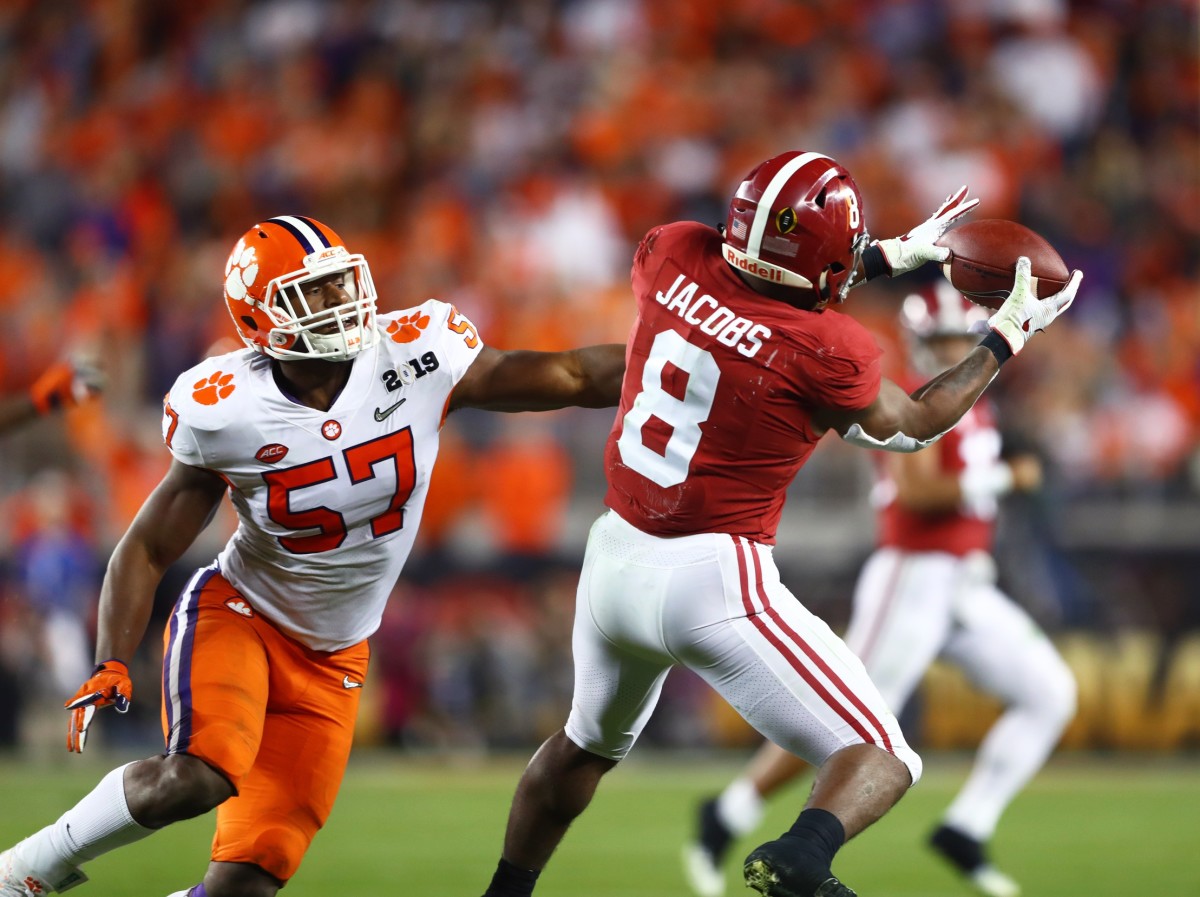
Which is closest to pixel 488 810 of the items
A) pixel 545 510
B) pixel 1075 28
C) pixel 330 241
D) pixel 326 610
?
pixel 545 510

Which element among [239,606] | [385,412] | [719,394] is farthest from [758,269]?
[239,606]

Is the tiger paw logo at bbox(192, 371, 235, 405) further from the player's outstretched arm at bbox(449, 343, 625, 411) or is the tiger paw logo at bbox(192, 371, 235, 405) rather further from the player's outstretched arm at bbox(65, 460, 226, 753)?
the player's outstretched arm at bbox(449, 343, 625, 411)

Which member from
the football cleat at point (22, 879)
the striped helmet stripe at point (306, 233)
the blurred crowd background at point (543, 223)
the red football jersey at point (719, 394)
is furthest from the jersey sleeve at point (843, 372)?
the blurred crowd background at point (543, 223)

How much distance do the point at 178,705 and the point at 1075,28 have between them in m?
10.7

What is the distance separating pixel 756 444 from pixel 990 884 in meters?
2.70

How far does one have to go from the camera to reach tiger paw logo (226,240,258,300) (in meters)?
4.15

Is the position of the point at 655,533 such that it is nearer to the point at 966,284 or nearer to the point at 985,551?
the point at 966,284

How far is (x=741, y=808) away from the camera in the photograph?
618 cm

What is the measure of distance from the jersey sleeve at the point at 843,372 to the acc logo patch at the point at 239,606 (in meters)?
1.52

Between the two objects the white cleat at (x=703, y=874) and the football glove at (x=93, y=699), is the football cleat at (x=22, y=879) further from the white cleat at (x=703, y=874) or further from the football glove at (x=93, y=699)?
the white cleat at (x=703, y=874)

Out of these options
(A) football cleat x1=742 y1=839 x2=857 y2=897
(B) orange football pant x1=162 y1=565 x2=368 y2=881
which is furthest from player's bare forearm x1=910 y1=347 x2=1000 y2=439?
(B) orange football pant x1=162 y1=565 x2=368 y2=881

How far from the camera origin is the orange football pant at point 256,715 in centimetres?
401

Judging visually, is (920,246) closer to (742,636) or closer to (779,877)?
(742,636)

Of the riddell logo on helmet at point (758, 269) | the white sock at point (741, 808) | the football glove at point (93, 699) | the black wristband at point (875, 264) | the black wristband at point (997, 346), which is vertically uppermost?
the riddell logo on helmet at point (758, 269)
